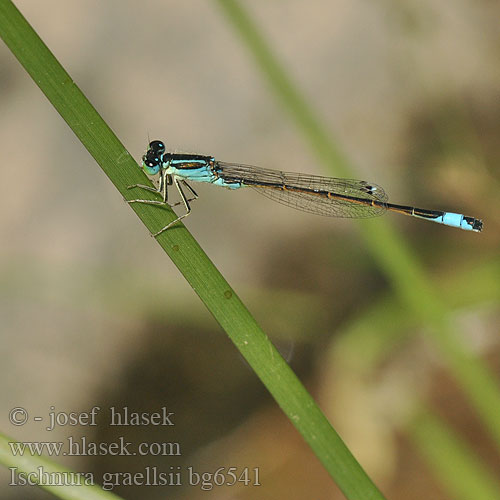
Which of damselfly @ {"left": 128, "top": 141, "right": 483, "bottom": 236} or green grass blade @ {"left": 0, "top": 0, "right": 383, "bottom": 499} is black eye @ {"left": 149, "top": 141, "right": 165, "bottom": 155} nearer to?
damselfly @ {"left": 128, "top": 141, "right": 483, "bottom": 236}

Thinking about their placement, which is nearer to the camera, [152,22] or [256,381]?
[256,381]

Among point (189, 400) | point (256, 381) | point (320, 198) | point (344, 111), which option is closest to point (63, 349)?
point (189, 400)

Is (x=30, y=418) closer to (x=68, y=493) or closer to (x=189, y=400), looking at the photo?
(x=189, y=400)

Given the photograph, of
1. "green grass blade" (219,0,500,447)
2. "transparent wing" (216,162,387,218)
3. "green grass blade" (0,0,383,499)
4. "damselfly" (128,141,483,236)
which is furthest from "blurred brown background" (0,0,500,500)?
"green grass blade" (0,0,383,499)

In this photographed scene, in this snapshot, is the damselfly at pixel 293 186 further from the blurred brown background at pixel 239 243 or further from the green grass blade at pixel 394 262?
the blurred brown background at pixel 239 243

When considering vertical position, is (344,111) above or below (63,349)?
above

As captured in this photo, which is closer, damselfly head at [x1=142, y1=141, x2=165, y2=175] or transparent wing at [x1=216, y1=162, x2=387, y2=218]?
damselfly head at [x1=142, y1=141, x2=165, y2=175]
